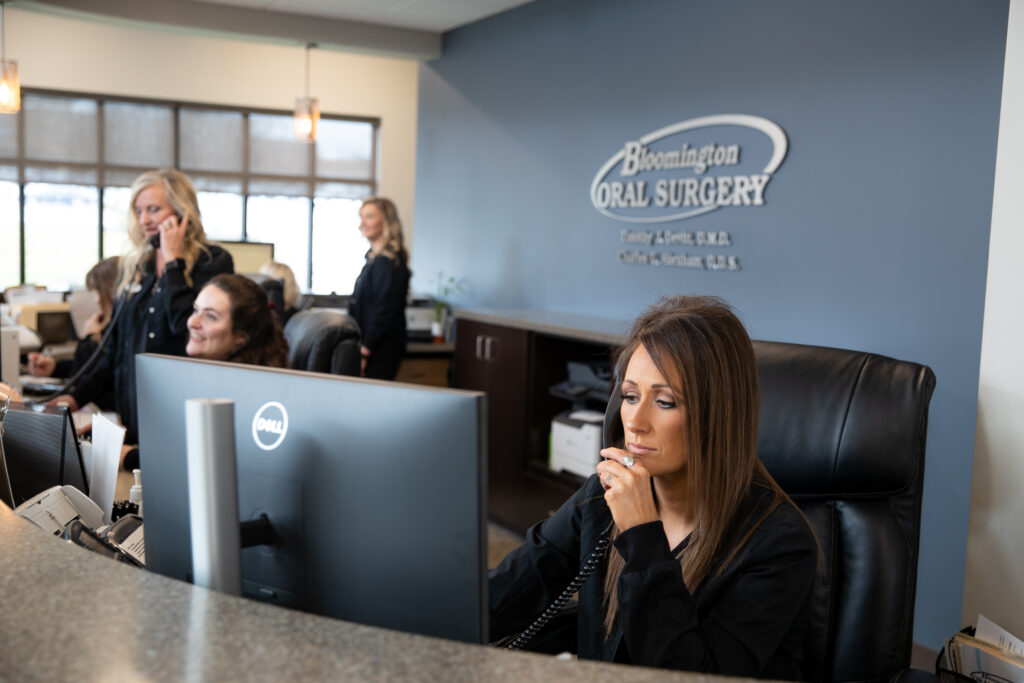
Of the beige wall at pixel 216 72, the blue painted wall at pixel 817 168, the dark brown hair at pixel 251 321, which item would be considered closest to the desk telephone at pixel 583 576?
the dark brown hair at pixel 251 321

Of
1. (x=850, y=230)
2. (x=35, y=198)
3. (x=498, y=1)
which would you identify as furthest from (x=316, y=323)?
(x=35, y=198)

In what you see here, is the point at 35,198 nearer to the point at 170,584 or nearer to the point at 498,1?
the point at 498,1

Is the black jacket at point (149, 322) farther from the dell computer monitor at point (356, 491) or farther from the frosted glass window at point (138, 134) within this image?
the frosted glass window at point (138, 134)

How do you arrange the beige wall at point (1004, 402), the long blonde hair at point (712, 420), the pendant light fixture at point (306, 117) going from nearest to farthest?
1. the long blonde hair at point (712, 420)
2. the beige wall at point (1004, 402)
3. the pendant light fixture at point (306, 117)

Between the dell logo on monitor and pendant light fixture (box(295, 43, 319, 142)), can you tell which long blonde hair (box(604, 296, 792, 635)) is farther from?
pendant light fixture (box(295, 43, 319, 142))

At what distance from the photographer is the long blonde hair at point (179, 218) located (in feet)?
10.4

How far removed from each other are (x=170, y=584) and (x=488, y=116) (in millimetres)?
5200

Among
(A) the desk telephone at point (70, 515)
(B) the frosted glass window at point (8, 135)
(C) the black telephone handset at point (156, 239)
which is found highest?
(B) the frosted glass window at point (8, 135)

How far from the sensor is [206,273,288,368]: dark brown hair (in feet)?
8.61

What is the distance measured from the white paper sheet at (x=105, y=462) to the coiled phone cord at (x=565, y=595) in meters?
0.78

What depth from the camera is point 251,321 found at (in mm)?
2650

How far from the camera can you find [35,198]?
27.2 ft

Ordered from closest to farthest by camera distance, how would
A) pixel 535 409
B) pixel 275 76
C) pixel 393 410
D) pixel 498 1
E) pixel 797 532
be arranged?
pixel 393 410 → pixel 797 532 → pixel 535 409 → pixel 498 1 → pixel 275 76

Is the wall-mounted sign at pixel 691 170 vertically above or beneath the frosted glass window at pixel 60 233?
above
